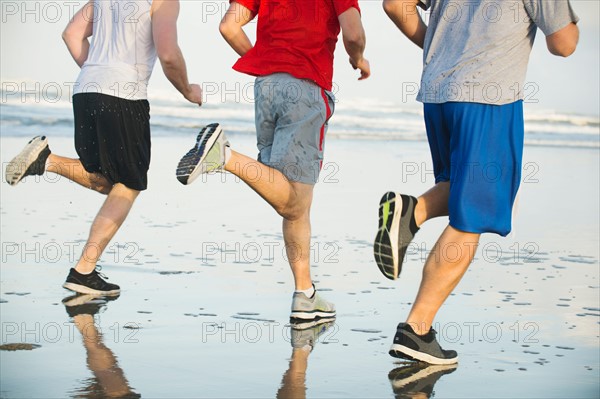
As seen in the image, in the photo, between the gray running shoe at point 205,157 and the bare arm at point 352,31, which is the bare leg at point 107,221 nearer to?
the gray running shoe at point 205,157

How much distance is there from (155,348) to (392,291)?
5.16ft

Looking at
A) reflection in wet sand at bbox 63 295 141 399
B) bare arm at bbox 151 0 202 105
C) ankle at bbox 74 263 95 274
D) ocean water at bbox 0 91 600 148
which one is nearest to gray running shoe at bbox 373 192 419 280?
reflection in wet sand at bbox 63 295 141 399

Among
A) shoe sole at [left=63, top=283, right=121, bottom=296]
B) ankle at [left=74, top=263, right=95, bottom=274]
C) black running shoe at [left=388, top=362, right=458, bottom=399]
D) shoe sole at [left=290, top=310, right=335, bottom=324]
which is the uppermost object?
ankle at [left=74, top=263, right=95, bottom=274]

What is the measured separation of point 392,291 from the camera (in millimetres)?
5047

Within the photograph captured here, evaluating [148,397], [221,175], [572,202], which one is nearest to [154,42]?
[148,397]

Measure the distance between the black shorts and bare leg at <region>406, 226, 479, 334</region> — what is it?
6.19 feet

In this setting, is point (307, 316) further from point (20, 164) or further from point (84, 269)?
point (20, 164)

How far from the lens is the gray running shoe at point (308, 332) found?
406 centimetres

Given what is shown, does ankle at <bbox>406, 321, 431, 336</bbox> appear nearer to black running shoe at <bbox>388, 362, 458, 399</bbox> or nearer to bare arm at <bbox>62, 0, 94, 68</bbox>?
black running shoe at <bbox>388, 362, 458, 399</bbox>

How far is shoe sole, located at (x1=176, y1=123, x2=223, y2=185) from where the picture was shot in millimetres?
4082

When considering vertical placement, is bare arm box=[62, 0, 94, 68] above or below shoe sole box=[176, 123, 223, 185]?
above

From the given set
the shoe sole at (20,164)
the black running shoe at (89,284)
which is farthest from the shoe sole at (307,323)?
the shoe sole at (20,164)

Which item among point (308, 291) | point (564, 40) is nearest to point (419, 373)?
point (308, 291)

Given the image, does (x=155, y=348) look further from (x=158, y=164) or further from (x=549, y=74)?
(x=549, y=74)
